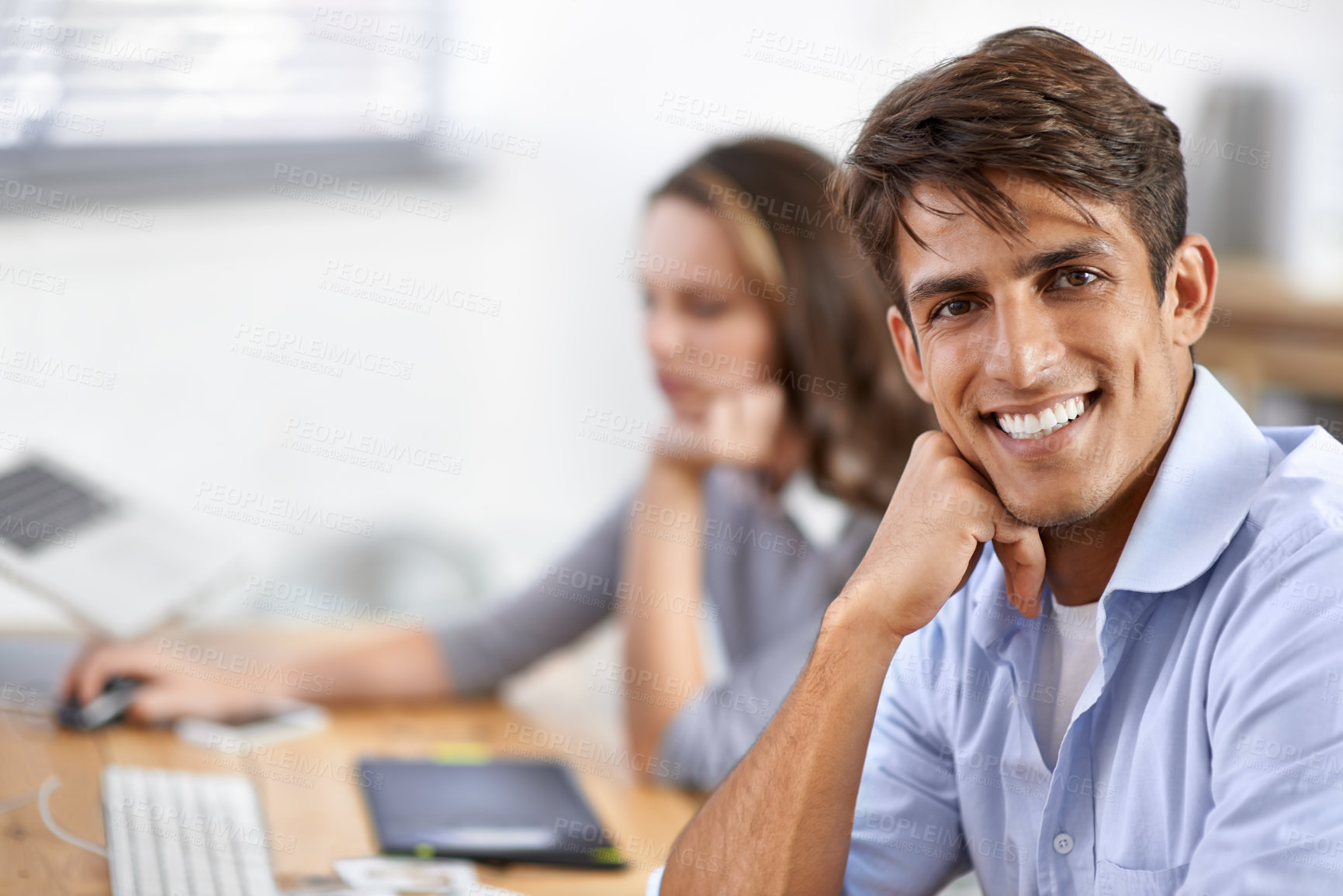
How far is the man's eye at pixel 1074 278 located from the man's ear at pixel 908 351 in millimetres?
203

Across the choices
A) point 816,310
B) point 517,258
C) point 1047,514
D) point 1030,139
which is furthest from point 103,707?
point 517,258

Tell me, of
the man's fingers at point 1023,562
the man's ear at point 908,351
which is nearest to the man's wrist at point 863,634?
the man's fingers at point 1023,562

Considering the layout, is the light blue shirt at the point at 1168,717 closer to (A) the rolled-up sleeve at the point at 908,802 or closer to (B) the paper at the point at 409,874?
(A) the rolled-up sleeve at the point at 908,802

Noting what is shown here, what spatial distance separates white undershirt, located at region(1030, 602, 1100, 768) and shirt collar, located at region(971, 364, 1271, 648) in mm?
97

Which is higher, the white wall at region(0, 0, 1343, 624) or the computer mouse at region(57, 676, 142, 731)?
the white wall at region(0, 0, 1343, 624)

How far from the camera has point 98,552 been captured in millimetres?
1598

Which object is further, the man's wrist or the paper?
the paper

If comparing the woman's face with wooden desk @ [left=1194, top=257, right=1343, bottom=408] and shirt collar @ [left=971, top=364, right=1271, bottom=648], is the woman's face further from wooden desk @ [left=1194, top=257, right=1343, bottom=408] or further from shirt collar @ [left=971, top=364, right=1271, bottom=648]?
wooden desk @ [left=1194, top=257, right=1343, bottom=408]

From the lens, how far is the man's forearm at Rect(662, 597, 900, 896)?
105 cm

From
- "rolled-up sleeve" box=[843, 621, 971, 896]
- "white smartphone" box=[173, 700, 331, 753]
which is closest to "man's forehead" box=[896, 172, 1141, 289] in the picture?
"rolled-up sleeve" box=[843, 621, 971, 896]

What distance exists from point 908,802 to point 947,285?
1.68 feet

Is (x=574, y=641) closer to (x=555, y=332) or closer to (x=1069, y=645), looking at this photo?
(x=1069, y=645)

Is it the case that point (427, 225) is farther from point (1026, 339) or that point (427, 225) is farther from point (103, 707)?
point (1026, 339)

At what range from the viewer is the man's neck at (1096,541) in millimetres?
1047
